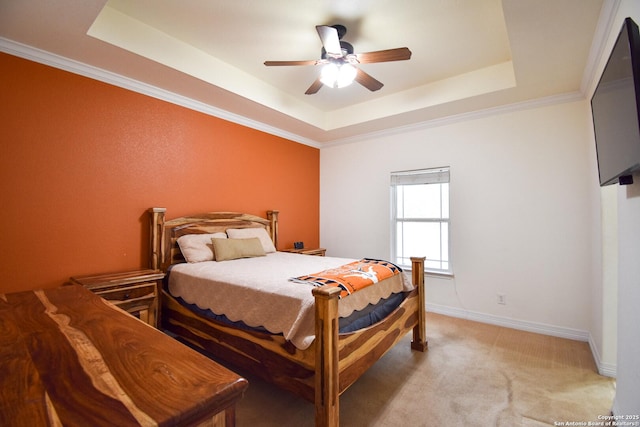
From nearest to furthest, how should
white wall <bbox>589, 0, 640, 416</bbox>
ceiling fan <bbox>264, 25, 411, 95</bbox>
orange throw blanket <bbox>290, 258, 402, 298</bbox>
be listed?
1. white wall <bbox>589, 0, 640, 416</bbox>
2. orange throw blanket <bbox>290, 258, 402, 298</bbox>
3. ceiling fan <bbox>264, 25, 411, 95</bbox>

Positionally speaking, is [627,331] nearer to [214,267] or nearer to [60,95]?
[214,267]

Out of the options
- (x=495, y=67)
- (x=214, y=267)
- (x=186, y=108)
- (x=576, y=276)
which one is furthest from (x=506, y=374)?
(x=186, y=108)

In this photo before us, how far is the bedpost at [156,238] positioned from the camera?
2.80 metres

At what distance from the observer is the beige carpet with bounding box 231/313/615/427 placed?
5.93 feet

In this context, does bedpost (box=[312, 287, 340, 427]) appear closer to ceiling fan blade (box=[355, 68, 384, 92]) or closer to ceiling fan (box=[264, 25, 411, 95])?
ceiling fan (box=[264, 25, 411, 95])

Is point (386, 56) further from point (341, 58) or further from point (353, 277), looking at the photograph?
point (353, 277)

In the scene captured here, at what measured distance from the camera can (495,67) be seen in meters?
2.95

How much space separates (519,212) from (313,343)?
2.83m

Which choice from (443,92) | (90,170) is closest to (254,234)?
(90,170)

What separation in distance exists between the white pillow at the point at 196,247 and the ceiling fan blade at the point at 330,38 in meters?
2.14

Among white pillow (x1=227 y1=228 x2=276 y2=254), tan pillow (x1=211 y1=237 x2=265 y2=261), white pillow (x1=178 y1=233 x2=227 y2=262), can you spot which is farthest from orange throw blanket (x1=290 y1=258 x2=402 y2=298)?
white pillow (x1=227 y1=228 x2=276 y2=254)

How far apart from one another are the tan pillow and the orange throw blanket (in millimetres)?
1157

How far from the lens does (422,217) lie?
13.0ft

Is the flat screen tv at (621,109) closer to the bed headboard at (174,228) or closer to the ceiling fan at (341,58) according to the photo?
the ceiling fan at (341,58)
